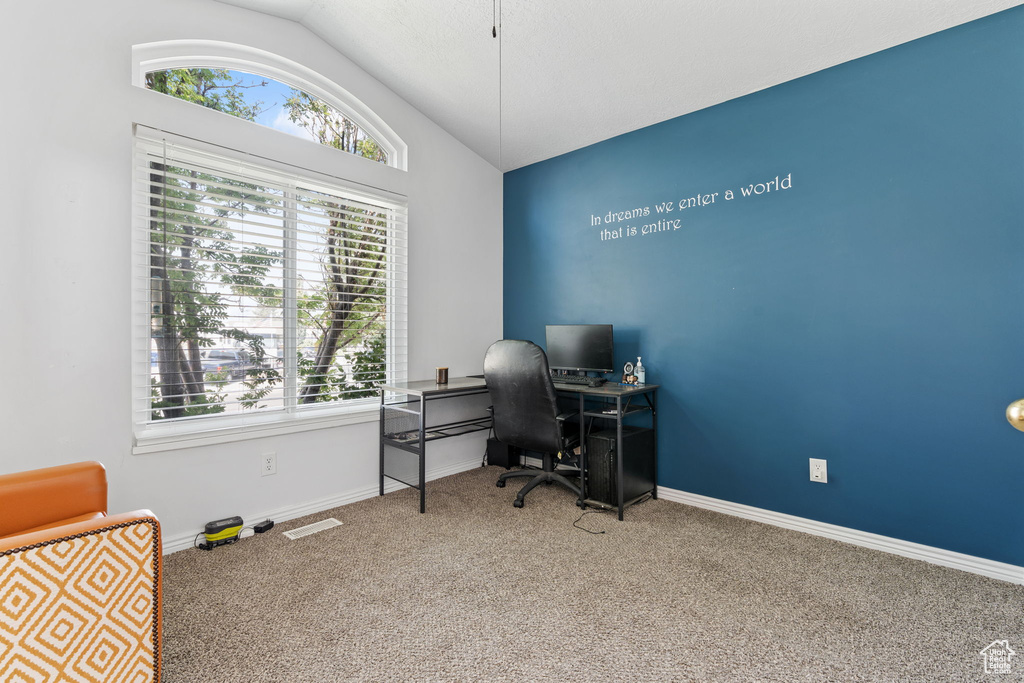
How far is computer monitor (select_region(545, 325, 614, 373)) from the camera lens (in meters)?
3.31

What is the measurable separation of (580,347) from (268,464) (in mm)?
2169

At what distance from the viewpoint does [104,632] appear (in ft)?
3.96

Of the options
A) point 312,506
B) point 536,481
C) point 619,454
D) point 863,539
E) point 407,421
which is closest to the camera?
point 863,539

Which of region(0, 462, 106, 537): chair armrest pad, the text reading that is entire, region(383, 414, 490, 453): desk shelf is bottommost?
region(383, 414, 490, 453): desk shelf

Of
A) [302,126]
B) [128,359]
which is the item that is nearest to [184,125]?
[302,126]

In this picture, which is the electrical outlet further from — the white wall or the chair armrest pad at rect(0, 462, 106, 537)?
the chair armrest pad at rect(0, 462, 106, 537)

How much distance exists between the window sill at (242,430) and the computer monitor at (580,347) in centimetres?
137

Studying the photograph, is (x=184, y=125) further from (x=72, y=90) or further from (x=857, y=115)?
(x=857, y=115)

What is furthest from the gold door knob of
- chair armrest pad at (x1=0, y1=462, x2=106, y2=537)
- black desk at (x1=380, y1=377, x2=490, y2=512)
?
chair armrest pad at (x1=0, y1=462, x2=106, y2=537)

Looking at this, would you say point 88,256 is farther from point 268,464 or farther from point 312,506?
point 312,506

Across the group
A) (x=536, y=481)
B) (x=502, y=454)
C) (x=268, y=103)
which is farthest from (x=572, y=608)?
(x=268, y=103)

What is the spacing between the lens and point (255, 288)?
2.76 meters

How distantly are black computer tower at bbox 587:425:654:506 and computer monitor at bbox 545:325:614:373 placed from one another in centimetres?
49

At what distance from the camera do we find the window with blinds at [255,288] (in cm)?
243
